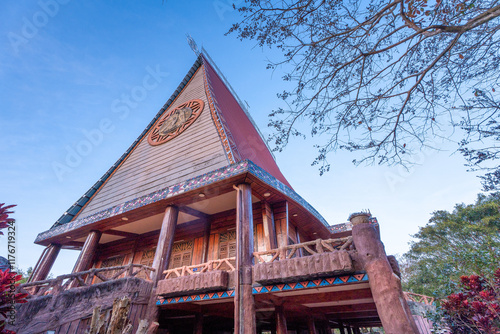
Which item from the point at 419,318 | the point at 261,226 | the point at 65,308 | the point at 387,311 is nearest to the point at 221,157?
the point at 261,226

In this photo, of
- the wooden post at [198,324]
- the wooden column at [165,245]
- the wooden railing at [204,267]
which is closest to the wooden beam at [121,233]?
the wooden column at [165,245]

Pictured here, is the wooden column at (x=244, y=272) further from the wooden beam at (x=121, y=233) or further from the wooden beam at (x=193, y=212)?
the wooden beam at (x=121, y=233)

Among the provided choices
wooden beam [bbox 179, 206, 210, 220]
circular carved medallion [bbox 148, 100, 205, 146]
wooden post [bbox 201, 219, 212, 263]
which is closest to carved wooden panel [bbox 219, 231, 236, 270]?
wooden post [bbox 201, 219, 212, 263]

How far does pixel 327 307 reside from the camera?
7344 millimetres

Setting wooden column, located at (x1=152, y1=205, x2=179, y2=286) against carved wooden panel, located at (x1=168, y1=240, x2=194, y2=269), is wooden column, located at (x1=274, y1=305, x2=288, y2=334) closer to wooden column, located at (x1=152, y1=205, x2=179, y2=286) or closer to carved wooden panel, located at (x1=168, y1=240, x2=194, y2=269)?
wooden column, located at (x1=152, y1=205, x2=179, y2=286)

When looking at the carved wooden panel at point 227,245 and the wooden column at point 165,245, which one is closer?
the wooden column at point 165,245

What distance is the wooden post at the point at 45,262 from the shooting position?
10.7 m

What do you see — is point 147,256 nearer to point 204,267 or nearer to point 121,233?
point 121,233

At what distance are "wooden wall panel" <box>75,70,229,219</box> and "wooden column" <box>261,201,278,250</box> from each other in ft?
6.86

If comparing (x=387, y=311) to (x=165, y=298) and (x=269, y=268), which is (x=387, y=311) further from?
(x=165, y=298)

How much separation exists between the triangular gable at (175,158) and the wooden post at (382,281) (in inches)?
180

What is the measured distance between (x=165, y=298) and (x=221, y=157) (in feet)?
14.9

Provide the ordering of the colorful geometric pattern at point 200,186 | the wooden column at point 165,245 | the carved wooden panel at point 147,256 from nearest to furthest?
the wooden column at point 165,245
the colorful geometric pattern at point 200,186
the carved wooden panel at point 147,256

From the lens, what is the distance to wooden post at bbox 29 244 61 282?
35.2 ft
